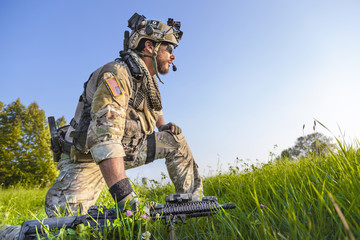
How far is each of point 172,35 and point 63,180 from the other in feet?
9.04

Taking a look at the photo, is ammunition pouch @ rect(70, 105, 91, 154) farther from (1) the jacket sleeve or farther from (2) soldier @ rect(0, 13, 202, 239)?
(1) the jacket sleeve

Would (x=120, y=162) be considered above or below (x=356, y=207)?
above

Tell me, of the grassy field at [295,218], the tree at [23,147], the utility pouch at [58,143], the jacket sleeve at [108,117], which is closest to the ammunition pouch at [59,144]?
the utility pouch at [58,143]

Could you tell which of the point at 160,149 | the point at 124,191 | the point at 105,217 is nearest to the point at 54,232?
the point at 105,217

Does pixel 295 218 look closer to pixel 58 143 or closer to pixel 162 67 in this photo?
pixel 162 67

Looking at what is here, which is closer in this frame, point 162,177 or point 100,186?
point 100,186

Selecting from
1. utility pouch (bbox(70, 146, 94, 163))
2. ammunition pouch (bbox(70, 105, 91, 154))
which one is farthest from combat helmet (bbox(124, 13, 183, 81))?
utility pouch (bbox(70, 146, 94, 163))

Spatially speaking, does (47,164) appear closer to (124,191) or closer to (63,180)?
(63,180)

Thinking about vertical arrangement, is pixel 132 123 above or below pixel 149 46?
below

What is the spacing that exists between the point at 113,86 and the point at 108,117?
40 centimetres

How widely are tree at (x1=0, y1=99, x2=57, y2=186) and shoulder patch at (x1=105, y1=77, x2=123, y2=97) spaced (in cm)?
1573

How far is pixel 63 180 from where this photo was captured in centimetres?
357

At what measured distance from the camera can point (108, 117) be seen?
275 centimetres

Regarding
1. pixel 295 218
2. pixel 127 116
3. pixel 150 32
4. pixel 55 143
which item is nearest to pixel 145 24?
pixel 150 32
